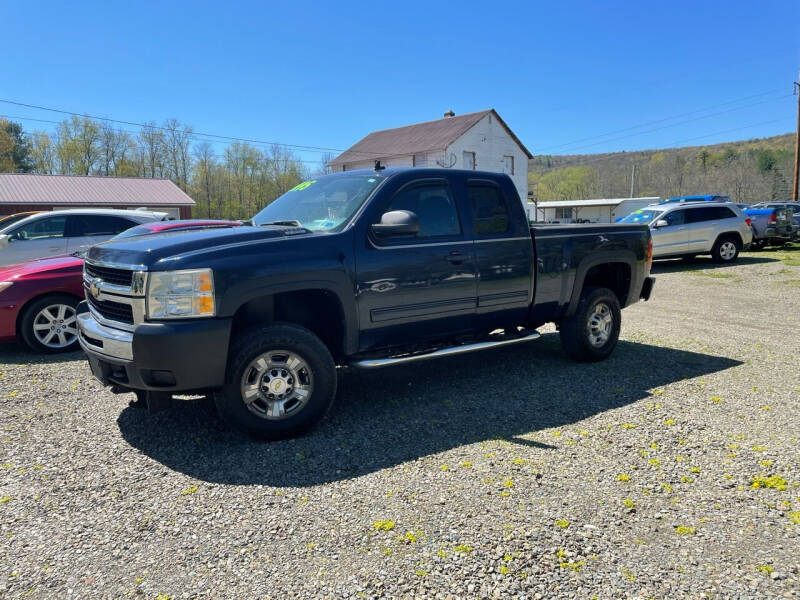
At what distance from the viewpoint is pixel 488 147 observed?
127 feet

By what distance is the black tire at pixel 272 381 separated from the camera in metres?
3.83

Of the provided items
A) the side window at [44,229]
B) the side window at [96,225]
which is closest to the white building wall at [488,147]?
the side window at [96,225]

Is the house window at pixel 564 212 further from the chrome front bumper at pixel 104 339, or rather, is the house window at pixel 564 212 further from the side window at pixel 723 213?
the chrome front bumper at pixel 104 339

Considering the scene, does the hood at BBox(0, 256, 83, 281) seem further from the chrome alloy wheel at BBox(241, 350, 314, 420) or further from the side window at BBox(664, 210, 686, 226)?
the side window at BBox(664, 210, 686, 226)

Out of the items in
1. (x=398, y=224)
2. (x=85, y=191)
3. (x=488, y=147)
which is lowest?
(x=398, y=224)

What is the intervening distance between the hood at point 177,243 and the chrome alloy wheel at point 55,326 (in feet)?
10.2

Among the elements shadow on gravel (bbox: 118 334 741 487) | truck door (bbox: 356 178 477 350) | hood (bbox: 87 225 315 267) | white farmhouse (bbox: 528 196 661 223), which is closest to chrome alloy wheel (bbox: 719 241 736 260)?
shadow on gravel (bbox: 118 334 741 487)

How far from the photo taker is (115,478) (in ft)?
11.7

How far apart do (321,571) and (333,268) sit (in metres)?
2.16

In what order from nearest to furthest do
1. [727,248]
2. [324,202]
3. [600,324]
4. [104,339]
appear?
[104,339] → [324,202] → [600,324] → [727,248]

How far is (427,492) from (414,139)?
39160 millimetres

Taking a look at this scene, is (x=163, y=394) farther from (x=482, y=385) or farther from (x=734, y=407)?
(x=734, y=407)

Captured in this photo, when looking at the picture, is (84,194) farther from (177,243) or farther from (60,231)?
(177,243)

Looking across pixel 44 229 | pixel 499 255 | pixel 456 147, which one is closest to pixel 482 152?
pixel 456 147
